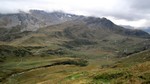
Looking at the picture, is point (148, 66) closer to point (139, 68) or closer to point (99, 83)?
point (139, 68)

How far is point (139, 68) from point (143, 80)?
37.1ft

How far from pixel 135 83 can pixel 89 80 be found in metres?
11.0

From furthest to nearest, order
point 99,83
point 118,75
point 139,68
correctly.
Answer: point 139,68 → point 118,75 → point 99,83

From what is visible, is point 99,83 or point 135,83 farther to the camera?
point 99,83

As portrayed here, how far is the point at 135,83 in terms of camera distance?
178 ft

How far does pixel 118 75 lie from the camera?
62.6 m

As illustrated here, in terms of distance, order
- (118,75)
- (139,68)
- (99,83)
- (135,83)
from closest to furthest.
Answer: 1. (135,83)
2. (99,83)
3. (118,75)
4. (139,68)

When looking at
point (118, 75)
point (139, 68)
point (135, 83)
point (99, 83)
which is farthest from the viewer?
point (139, 68)

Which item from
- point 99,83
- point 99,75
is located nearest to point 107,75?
point 99,75

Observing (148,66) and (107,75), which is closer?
(107,75)

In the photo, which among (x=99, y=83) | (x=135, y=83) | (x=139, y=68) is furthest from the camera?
(x=139, y=68)

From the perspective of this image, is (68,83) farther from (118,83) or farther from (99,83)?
(118,83)

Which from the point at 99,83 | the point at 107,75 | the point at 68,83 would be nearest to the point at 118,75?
the point at 107,75

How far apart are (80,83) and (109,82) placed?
240 inches
